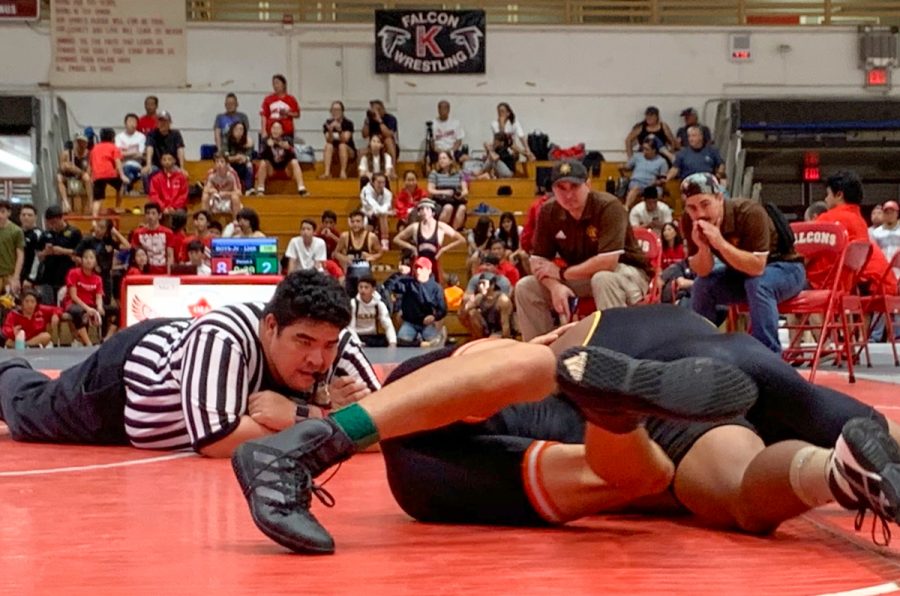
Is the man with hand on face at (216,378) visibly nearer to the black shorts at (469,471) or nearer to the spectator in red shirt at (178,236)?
the black shorts at (469,471)

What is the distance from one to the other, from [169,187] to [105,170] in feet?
2.74

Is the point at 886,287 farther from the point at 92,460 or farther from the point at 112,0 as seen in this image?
the point at 112,0

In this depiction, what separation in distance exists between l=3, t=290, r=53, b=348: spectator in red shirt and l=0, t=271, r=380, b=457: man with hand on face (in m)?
7.84

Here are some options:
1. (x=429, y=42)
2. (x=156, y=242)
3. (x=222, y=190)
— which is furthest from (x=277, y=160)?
(x=156, y=242)

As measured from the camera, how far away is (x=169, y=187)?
1484cm

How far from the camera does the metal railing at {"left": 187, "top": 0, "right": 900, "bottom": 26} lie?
17.8 metres

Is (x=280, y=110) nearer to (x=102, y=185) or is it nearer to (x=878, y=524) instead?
(x=102, y=185)

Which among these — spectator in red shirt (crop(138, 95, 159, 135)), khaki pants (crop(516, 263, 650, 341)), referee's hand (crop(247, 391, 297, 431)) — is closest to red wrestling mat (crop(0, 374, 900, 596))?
referee's hand (crop(247, 391, 297, 431))

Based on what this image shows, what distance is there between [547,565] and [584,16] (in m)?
16.9

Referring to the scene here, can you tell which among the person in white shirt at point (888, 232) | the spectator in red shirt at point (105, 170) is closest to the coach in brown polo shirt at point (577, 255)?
the person in white shirt at point (888, 232)

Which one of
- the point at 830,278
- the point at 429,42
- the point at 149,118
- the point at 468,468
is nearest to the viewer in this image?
the point at 468,468

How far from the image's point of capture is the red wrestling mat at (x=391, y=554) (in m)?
2.11

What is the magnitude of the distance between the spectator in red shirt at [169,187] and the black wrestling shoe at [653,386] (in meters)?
13.1

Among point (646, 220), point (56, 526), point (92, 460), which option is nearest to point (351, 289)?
point (646, 220)
